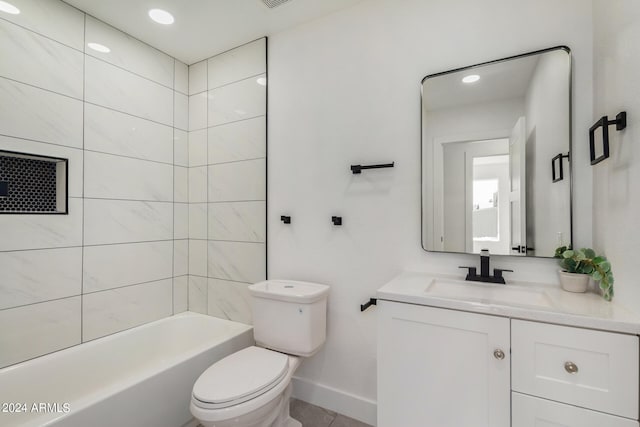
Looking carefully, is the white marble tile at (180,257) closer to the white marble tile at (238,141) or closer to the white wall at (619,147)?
the white marble tile at (238,141)

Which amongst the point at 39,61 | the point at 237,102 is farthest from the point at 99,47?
the point at 237,102

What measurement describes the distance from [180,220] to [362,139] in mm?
1688

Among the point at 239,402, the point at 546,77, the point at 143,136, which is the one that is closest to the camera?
the point at 239,402

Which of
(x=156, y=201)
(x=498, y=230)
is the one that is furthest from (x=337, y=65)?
(x=156, y=201)

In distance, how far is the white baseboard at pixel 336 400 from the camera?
176cm

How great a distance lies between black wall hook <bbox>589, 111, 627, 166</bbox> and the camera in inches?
41.1

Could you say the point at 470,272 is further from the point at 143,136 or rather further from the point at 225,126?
the point at 143,136

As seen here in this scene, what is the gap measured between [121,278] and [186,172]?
98 cm

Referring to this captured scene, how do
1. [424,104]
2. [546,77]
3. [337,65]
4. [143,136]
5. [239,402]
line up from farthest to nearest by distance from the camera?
[143,136] < [337,65] < [424,104] < [546,77] < [239,402]

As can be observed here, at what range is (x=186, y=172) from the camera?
2.57m

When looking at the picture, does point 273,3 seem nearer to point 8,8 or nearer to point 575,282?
point 8,8

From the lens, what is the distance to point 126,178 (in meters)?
2.14

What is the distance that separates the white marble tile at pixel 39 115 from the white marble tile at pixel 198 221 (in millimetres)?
882

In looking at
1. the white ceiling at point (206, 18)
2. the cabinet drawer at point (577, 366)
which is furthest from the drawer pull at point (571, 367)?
the white ceiling at point (206, 18)
